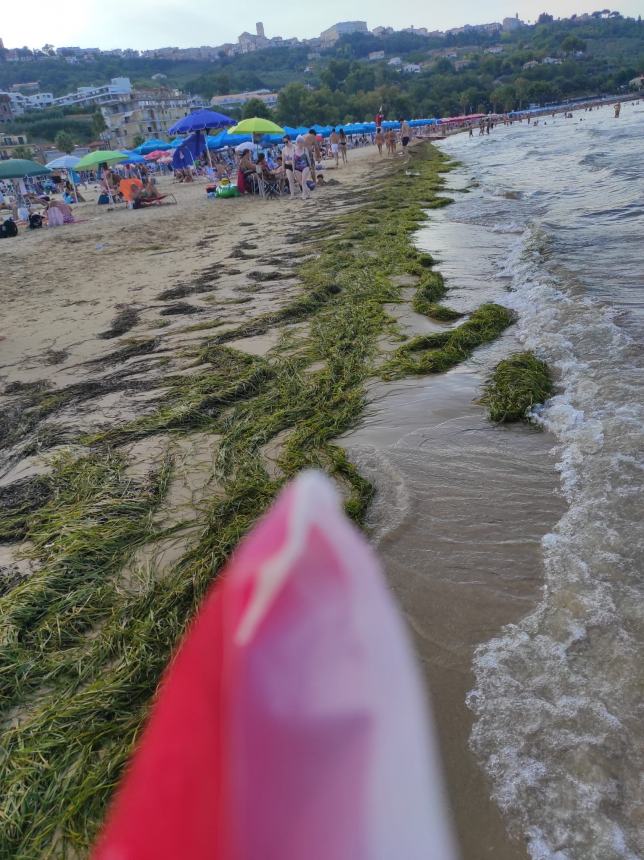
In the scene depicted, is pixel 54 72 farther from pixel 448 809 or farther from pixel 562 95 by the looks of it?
pixel 448 809

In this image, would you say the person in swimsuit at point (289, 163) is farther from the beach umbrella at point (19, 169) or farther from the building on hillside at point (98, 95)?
the building on hillside at point (98, 95)

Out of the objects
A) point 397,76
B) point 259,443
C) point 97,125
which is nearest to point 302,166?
point 259,443

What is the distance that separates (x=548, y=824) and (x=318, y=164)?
95.6ft

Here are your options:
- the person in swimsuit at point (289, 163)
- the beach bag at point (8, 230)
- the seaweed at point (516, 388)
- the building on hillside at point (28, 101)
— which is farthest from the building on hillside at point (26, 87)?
the seaweed at point (516, 388)

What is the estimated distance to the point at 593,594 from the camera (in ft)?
7.14

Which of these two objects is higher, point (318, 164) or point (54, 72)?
point (54, 72)

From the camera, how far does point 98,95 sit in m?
129

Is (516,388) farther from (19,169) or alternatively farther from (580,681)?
(19,169)

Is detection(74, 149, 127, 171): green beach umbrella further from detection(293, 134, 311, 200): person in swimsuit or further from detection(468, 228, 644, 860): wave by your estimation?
detection(468, 228, 644, 860): wave

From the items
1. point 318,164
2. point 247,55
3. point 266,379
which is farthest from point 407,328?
point 247,55

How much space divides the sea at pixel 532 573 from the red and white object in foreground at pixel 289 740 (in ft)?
0.48

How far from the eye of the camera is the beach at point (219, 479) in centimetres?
192

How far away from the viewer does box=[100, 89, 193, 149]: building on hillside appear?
110 m

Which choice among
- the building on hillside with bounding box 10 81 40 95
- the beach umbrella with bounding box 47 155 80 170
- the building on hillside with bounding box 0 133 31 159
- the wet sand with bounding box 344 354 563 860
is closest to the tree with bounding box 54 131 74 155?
the building on hillside with bounding box 0 133 31 159
